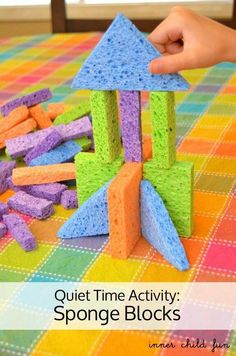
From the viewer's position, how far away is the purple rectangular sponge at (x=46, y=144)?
105cm

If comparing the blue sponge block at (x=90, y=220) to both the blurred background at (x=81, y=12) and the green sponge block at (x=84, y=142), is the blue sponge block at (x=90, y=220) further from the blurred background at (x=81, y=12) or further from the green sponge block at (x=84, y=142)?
the blurred background at (x=81, y=12)

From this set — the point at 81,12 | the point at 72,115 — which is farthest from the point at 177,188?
the point at 81,12

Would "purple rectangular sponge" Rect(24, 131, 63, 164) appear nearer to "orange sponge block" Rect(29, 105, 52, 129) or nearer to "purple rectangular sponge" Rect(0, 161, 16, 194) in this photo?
"purple rectangular sponge" Rect(0, 161, 16, 194)

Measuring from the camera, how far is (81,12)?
2.63 metres

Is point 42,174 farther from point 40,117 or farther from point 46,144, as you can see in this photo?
point 40,117

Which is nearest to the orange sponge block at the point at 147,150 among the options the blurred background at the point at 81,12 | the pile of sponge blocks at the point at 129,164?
the pile of sponge blocks at the point at 129,164

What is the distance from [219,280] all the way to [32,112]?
630mm

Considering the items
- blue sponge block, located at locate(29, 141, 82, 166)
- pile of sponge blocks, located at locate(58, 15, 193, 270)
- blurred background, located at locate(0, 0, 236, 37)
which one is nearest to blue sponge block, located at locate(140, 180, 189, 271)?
pile of sponge blocks, located at locate(58, 15, 193, 270)

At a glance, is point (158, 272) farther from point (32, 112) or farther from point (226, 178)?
point (32, 112)

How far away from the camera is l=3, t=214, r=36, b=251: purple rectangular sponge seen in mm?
825

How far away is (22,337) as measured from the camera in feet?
2.17

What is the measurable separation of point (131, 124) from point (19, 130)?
16.3 inches

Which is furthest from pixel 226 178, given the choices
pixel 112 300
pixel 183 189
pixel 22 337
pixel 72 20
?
→ pixel 72 20

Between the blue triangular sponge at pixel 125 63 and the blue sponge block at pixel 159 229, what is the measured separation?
6.0 inches
